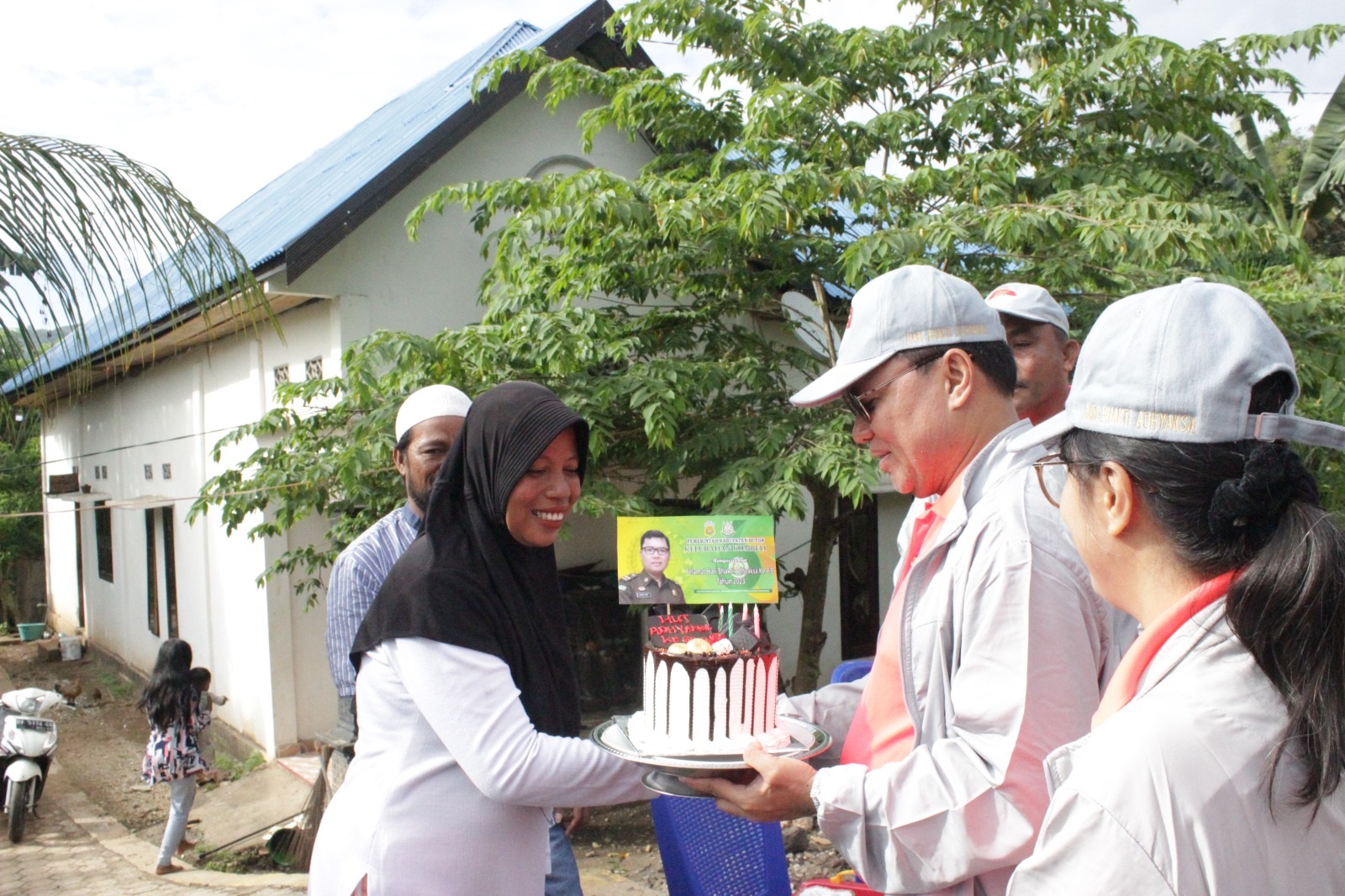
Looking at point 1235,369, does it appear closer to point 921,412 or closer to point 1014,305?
point 921,412

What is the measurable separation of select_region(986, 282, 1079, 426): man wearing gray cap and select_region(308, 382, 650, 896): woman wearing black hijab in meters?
1.71

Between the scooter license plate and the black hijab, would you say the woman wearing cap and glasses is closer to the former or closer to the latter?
the black hijab

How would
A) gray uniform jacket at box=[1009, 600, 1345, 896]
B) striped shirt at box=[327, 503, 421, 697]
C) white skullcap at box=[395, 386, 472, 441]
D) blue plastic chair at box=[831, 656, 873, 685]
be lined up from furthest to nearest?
white skullcap at box=[395, 386, 472, 441], striped shirt at box=[327, 503, 421, 697], blue plastic chair at box=[831, 656, 873, 685], gray uniform jacket at box=[1009, 600, 1345, 896]

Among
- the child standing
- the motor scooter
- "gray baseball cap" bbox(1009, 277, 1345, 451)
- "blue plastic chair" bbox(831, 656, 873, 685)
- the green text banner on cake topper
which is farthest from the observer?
the motor scooter

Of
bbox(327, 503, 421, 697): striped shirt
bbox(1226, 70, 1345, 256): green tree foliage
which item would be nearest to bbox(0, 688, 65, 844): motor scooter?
bbox(327, 503, 421, 697): striped shirt

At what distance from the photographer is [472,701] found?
1.97m

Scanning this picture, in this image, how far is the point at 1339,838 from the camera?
115 cm

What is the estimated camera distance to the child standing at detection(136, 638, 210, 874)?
6.95m

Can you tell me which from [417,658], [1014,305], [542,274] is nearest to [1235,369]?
[417,658]

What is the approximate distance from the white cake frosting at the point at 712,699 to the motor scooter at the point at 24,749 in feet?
26.4

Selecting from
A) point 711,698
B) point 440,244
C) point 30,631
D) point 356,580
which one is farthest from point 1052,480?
point 30,631

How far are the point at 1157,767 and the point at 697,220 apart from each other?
4588mm

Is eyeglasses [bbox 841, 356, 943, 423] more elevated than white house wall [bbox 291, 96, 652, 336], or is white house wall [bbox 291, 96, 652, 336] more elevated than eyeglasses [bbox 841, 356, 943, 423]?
white house wall [bbox 291, 96, 652, 336]

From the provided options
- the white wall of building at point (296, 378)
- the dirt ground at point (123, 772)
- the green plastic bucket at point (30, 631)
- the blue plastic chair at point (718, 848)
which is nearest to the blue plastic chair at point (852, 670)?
the blue plastic chair at point (718, 848)
